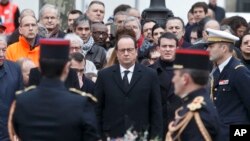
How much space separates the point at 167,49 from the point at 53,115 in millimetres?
5304

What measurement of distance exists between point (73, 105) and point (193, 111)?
110cm

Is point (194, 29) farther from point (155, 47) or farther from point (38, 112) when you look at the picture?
point (38, 112)

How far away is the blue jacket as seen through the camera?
14.4 m

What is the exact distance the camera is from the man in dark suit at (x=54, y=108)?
33.7 feet

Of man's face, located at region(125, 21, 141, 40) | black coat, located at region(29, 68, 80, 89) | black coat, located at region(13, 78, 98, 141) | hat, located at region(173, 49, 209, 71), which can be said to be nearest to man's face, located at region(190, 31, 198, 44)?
man's face, located at region(125, 21, 141, 40)

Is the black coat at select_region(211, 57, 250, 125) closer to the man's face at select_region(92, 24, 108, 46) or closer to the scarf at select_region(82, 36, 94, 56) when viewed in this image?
the scarf at select_region(82, 36, 94, 56)

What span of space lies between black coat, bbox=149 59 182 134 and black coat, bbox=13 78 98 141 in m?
4.27

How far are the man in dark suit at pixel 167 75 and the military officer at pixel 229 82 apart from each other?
0.55 m

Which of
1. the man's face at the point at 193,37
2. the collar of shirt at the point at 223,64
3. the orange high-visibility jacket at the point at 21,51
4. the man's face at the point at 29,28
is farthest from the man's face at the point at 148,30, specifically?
the collar of shirt at the point at 223,64

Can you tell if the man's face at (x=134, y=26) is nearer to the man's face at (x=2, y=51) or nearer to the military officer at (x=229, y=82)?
the man's face at (x=2, y=51)

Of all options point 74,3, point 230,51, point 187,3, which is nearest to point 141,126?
point 230,51

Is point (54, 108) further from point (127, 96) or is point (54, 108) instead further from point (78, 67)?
point (78, 67)

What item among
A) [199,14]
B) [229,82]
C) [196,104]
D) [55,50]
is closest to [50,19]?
[199,14]

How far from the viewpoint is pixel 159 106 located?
14227 mm
